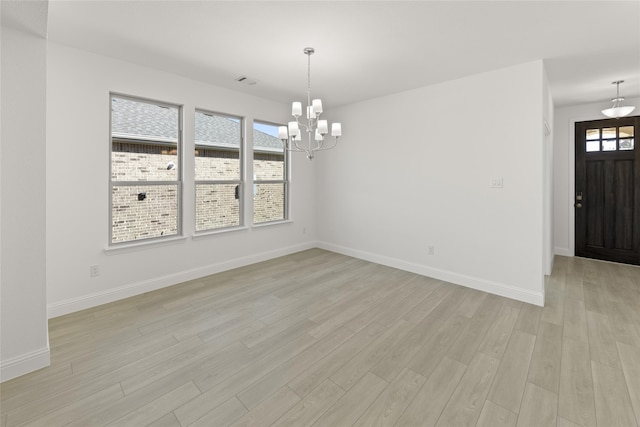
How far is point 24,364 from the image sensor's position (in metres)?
2.02

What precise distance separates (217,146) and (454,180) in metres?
3.46

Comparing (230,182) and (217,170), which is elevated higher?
(217,170)

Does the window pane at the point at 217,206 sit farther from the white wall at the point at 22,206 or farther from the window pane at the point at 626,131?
the window pane at the point at 626,131

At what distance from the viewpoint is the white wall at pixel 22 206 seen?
193 centimetres

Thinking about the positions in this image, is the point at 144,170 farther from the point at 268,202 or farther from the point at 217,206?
the point at 268,202

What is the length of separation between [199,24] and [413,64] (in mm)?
2313

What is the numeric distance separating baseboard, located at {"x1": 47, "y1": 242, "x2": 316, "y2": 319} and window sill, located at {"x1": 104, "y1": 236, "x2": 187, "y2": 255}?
0.42 m

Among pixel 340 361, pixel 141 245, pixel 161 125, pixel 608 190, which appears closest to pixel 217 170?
pixel 161 125

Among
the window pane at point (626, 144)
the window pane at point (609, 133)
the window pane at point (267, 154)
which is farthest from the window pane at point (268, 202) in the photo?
the window pane at point (626, 144)

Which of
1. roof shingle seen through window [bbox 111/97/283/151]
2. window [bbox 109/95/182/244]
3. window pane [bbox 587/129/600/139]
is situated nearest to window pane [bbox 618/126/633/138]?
window pane [bbox 587/129/600/139]

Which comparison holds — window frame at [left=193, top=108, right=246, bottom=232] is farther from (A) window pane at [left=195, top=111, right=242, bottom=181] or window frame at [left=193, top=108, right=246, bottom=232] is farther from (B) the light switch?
(B) the light switch

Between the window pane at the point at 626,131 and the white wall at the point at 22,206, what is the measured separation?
290 inches

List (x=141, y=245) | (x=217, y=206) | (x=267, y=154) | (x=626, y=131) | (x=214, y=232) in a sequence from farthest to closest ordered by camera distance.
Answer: (x=267, y=154) → (x=626, y=131) → (x=217, y=206) → (x=214, y=232) → (x=141, y=245)

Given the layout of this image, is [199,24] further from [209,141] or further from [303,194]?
[303,194]
